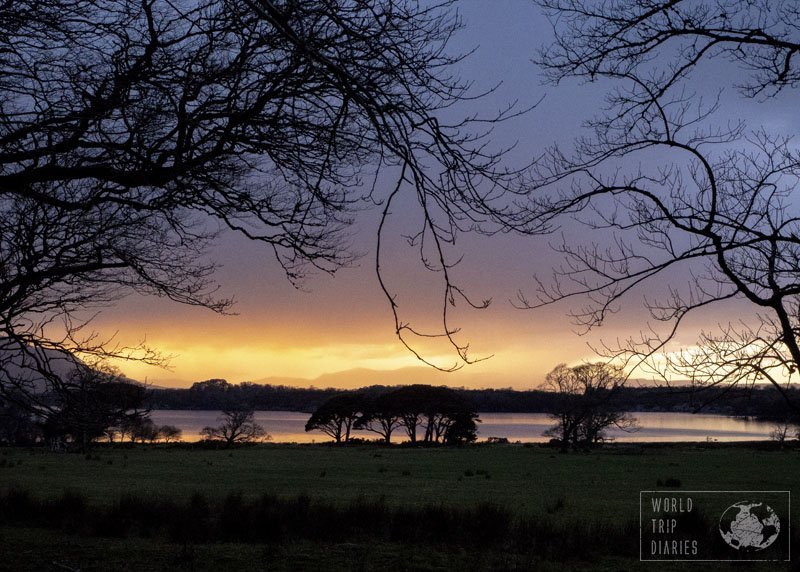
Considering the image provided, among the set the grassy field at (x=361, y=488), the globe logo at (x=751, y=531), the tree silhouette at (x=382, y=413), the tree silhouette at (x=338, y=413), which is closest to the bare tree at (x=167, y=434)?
the tree silhouette at (x=338, y=413)

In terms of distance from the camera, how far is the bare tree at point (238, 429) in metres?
61.6

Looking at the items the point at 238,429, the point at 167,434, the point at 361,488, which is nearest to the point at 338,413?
the point at 238,429

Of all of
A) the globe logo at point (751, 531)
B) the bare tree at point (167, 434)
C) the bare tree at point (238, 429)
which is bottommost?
the bare tree at point (167, 434)

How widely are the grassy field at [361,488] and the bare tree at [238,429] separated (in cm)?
1512

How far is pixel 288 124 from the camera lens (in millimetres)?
4914

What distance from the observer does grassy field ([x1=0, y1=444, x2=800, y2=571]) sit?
28.3 ft

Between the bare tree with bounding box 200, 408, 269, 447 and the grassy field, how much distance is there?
15.1 m

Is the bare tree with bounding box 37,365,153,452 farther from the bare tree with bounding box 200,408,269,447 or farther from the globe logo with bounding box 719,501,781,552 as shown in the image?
the bare tree with bounding box 200,408,269,447

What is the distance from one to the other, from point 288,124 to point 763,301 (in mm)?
3537

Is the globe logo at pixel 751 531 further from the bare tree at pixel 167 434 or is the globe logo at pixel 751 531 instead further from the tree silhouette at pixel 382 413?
the bare tree at pixel 167 434

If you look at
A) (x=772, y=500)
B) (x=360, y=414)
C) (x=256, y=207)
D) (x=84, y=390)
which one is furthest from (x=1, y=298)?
(x=360, y=414)

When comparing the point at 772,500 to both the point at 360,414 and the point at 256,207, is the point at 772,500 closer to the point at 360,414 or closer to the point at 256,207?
the point at 256,207

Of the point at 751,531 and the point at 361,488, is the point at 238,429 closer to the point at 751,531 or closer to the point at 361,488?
the point at 361,488

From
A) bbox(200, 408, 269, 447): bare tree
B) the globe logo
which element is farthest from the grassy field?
bbox(200, 408, 269, 447): bare tree
